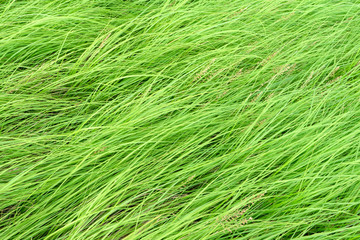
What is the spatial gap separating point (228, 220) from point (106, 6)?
2.09 meters

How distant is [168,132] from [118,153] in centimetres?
31

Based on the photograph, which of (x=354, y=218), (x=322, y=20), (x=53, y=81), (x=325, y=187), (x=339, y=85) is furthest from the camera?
(x=322, y=20)

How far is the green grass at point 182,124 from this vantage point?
152 cm

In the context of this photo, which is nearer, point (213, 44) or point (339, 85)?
point (339, 85)

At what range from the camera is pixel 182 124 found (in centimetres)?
173

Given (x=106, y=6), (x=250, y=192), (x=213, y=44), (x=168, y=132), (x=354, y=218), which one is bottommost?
(x=354, y=218)

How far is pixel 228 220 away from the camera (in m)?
1.50

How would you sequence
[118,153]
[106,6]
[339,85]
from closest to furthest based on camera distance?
[118,153]
[339,85]
[106,6]

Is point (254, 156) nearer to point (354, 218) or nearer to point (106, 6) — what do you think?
point (354, 218)

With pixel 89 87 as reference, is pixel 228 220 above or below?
below

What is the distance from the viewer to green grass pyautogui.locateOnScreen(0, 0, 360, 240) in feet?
4.99

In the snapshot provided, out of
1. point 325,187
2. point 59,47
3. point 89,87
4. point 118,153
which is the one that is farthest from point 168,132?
point 59,47

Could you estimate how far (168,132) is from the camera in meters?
Answer: 1.78

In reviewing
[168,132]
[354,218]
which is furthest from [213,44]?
[354,218]
